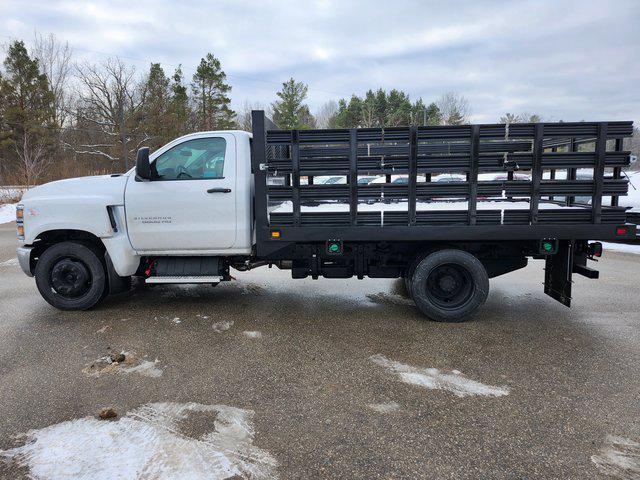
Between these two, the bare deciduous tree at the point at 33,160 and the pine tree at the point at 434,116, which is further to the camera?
the pine tree at the point at 434,116

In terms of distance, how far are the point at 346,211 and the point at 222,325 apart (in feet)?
6.64

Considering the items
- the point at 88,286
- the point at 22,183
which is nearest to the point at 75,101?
the point at 22,183

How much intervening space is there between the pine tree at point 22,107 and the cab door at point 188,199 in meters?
32.6

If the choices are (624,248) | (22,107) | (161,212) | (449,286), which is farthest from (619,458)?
(22,107)

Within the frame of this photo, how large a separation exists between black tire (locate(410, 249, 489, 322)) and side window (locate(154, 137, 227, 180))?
9.06 ft

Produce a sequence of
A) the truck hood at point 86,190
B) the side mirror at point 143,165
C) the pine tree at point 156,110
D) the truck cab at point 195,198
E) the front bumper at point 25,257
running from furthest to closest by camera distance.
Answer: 1. the pine tree at point 156,110
2. the front bumper at point 25,257
3. the truck hood at point 86,190
4. the truck cab at point 195,198
5. the side mirror at point 143,165

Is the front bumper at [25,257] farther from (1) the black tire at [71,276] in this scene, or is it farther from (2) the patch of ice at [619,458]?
(2) the patch of ice at [619,458]

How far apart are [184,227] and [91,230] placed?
1.17 metres

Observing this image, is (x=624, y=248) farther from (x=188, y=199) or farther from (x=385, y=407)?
(x=188, y=199)

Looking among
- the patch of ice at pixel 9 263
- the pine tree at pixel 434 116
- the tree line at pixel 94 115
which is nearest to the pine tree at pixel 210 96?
the tree line at pixel 94 115

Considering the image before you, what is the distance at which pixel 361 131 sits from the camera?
4.72 meters

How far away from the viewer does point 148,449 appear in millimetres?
2832

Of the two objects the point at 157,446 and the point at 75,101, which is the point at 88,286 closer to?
the point at 157,446

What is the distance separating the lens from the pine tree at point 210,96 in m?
42.2
